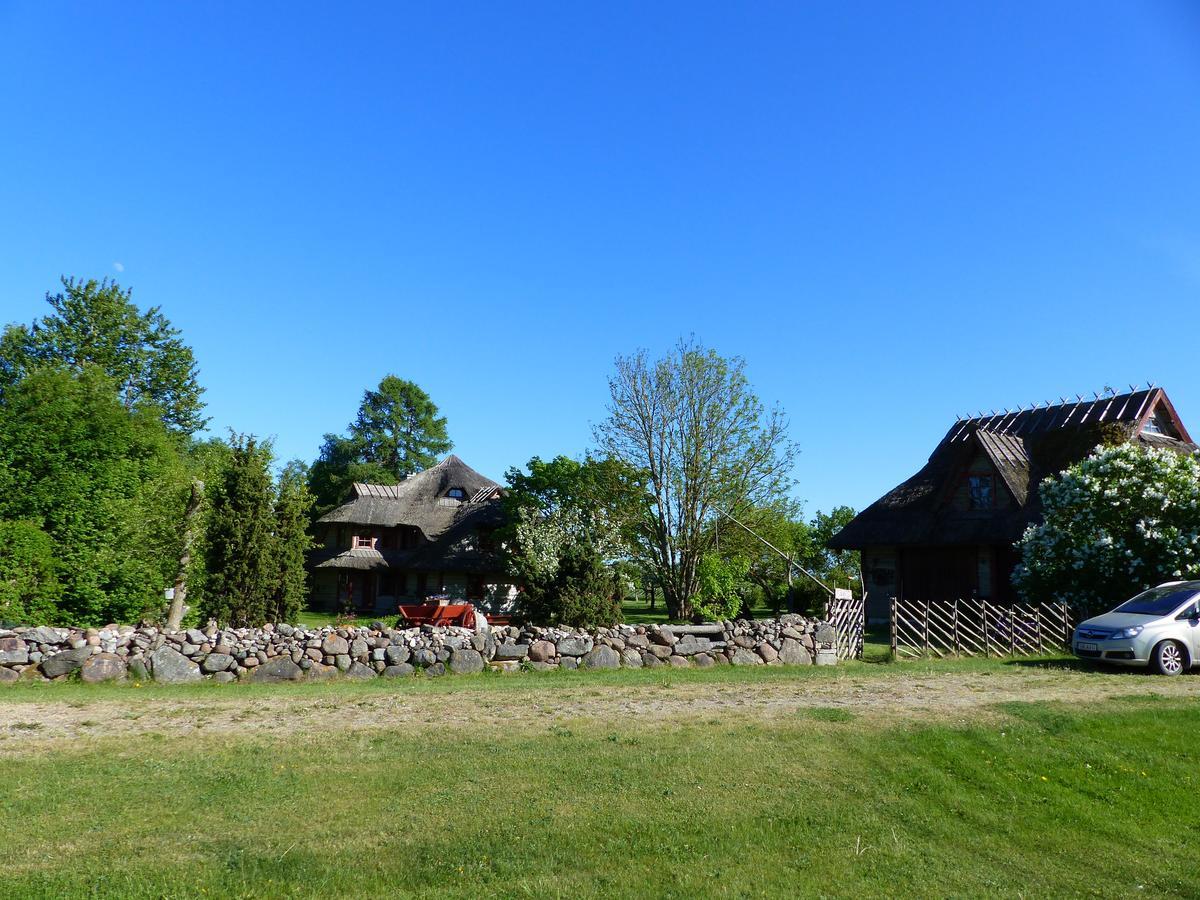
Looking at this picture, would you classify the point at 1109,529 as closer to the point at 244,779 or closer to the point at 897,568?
the point at 897,568

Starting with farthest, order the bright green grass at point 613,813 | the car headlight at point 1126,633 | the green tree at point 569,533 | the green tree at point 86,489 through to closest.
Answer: the green tree at point 86,489 → the green tree at point 569,533 → the car headlight at point 1126,633 → the bright green grass at point 613,813

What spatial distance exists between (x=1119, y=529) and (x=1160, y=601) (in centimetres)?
467

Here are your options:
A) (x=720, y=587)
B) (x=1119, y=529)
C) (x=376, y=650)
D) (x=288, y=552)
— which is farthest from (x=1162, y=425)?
(x=288, y=552)

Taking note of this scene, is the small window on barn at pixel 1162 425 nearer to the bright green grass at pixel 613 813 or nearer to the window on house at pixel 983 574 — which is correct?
the window on house at pixel 983 574

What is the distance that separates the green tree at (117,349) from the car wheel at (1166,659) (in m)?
41.8

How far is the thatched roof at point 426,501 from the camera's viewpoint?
45.5 metres

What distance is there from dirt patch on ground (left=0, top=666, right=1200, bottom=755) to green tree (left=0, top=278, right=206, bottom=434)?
3482cm

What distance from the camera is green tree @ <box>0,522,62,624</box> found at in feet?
54.6

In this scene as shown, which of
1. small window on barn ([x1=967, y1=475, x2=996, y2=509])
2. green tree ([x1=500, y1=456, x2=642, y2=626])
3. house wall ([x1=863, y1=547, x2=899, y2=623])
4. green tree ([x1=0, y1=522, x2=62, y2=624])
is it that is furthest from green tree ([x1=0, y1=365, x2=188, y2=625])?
small window on barn ([x1=967, y1=475, x2=996, y2=509])

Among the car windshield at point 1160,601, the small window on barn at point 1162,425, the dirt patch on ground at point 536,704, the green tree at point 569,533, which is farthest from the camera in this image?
the small window on barn at point 1162,425

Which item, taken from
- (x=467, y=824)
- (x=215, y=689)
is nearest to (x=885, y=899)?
(x=467, y=824)

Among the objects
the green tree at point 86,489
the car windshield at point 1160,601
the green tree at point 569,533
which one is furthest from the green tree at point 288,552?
the car windshield at point 1160,601

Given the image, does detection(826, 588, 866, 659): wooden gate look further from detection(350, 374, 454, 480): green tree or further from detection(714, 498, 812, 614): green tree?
detection(350, 374, 454, 480): green tree

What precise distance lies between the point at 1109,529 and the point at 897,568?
10.9m
